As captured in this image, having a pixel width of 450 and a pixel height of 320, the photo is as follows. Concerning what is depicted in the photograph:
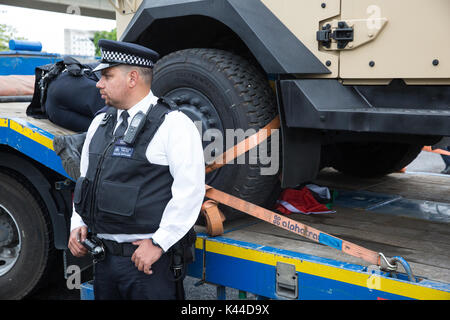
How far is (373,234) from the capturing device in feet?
8.49

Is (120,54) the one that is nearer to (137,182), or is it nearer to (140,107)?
(140,107)

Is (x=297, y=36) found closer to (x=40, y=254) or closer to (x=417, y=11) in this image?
(x=417, y=11)

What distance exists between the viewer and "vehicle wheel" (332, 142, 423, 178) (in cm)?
390

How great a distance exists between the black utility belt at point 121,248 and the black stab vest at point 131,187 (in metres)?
0.06

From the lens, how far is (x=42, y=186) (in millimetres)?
3219

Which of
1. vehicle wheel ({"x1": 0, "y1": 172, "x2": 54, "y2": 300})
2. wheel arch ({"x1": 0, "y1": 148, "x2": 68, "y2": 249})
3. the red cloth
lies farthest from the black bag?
the red cloth

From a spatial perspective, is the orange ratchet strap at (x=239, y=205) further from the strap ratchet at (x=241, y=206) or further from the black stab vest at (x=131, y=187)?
the black stab vest at (x=131, y=187)

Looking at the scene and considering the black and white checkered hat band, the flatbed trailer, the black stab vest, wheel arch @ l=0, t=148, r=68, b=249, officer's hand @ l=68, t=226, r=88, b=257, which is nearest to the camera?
the flatbed trailer

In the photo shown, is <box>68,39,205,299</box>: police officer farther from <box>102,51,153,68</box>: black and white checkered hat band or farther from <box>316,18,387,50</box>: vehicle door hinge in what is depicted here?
<box>316,18,387,50</box>: vehicle door hinge

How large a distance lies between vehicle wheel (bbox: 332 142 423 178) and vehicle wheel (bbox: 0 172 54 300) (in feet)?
7.10

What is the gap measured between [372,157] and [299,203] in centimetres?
124

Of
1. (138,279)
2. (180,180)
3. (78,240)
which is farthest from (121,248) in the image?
(180,180)

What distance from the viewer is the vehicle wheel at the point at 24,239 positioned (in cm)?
327

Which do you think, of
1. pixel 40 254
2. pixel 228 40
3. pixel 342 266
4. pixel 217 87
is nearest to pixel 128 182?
pixel 217 87
